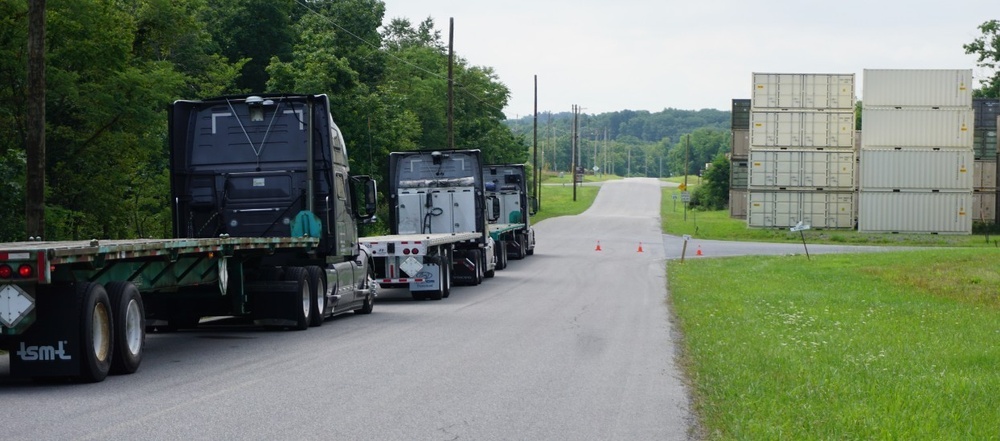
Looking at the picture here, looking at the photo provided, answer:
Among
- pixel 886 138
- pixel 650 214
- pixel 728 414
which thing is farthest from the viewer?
pixel 650 214

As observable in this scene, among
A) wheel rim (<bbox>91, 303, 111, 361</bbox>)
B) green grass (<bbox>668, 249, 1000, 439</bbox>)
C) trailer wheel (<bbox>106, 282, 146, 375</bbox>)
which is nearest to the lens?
green grass (<bbox>668, 249, 1000, 439</bbox>)

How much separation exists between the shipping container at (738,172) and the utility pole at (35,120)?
58.5m

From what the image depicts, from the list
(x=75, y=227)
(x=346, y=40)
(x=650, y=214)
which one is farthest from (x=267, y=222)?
(x=650, y=214)

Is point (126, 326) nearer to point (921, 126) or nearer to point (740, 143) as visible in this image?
point (921, 126)

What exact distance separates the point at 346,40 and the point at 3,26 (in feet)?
135

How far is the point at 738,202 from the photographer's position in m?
77.8

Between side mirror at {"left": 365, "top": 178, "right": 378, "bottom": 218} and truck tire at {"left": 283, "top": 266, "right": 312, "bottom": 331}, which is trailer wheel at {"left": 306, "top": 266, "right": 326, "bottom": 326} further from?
side mirror at {"left": 365, "top": 178, "right": 378, "bottom": 218}

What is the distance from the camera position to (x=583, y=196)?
118188mm

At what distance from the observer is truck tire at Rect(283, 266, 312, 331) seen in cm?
1700

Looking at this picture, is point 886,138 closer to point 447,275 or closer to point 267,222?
point 447,275

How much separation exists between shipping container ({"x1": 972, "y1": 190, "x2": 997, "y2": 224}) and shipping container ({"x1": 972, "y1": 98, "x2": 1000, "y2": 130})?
3.45 m

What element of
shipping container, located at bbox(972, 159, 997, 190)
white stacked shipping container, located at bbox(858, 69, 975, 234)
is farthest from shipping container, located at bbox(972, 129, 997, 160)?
white stacked shipping container, located at bbox(858, 69, 975, 234)

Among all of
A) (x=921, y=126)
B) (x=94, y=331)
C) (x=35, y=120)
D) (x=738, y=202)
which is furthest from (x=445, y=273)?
(x=738, y=202)

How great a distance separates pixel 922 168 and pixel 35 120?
44.0 metres
